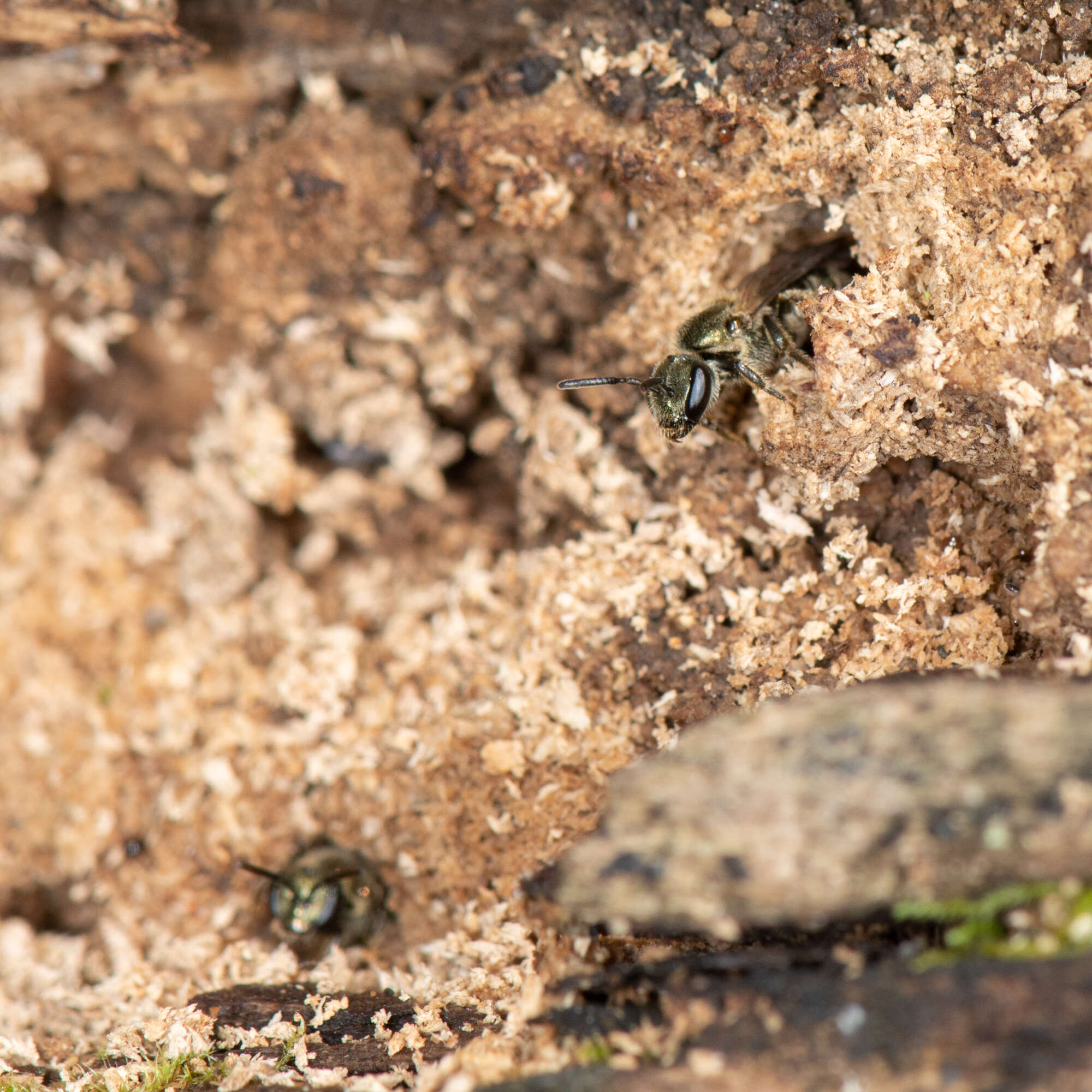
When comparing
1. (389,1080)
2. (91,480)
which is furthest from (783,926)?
(91,480)

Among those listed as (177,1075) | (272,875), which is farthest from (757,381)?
(177,1075)

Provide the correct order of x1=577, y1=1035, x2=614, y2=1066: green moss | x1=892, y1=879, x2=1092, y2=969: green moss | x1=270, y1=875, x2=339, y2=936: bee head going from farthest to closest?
x1=270, y1=875, x2=339, y2=936: bee head → x1=577, y1=1035, x2=614, y2=1066: green moss → x1=892, y1=879, x2=1092, y2=969: green moss

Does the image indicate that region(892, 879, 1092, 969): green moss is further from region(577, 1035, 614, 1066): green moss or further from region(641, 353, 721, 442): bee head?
region(641, 353, 721, 442): bee head

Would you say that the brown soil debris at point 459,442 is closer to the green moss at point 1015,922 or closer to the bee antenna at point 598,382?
the bee antenna at point 598,382

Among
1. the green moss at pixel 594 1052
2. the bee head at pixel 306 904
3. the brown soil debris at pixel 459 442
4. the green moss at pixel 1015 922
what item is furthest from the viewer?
the bee head at pixel 306 904

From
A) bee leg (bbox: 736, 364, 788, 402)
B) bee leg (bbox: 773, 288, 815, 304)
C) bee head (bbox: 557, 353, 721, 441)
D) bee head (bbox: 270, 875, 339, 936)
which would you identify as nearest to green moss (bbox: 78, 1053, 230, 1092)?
bee head (bbox: 270, 875, 339, 936)

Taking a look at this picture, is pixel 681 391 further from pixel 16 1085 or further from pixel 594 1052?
pixel 16 1085

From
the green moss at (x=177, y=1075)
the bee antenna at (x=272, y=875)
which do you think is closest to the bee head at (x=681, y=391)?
the bee antenna at (x=272, y=875)
